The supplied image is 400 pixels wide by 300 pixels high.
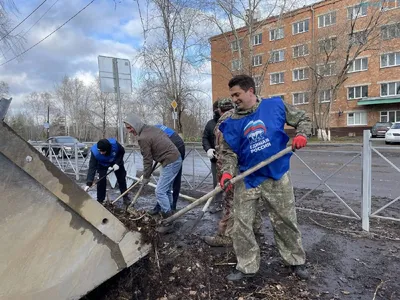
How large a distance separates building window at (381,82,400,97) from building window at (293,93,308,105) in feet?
22.0

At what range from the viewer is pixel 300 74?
33.6 m

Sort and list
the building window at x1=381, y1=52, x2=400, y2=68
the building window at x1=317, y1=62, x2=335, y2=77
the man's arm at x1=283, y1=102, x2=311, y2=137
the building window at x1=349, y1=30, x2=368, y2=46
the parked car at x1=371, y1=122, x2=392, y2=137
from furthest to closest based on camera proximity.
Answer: the building window at x1=381, y1=52, x2=400, y2=68 < the building window at x1=317, y1=62, x2=335, y2=77 < the parked car at x1=371, y1=122, x2=392, y2=137 < the building window at x1=349, y1=30, x2=368, y2=46 < the man's arm at x1=283, y1=102, x2=311, y2=137

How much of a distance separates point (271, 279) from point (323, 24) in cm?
3405

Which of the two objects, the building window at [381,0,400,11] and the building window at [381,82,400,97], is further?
the building window at [381,82,400,97]

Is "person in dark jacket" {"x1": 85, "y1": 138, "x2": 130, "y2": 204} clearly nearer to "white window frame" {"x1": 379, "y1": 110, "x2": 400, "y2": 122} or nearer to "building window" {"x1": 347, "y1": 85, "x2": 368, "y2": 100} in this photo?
"white window frame" {"x1": 379, "y1": 110, "x2": 400, "y2": 122}

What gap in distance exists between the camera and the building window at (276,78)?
35.5 meters

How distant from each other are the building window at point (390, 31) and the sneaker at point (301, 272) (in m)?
25.7

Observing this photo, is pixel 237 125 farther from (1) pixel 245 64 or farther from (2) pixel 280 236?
(1) pixel 245 64

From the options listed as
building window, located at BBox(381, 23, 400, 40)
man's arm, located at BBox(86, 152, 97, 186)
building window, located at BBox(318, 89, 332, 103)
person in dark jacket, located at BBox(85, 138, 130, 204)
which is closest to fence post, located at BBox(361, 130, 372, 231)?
person in dark jacket, located at BBox(85, 138, 130, 204)

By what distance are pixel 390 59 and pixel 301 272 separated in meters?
31.9

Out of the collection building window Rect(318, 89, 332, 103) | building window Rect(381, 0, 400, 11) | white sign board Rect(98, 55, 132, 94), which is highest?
building window Rect(381, 0, 400, 11)

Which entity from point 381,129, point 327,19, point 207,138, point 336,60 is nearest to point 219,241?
point 207,138

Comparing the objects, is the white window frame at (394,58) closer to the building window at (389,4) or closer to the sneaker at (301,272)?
the building window at (389,4)

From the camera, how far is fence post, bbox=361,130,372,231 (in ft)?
12.6
